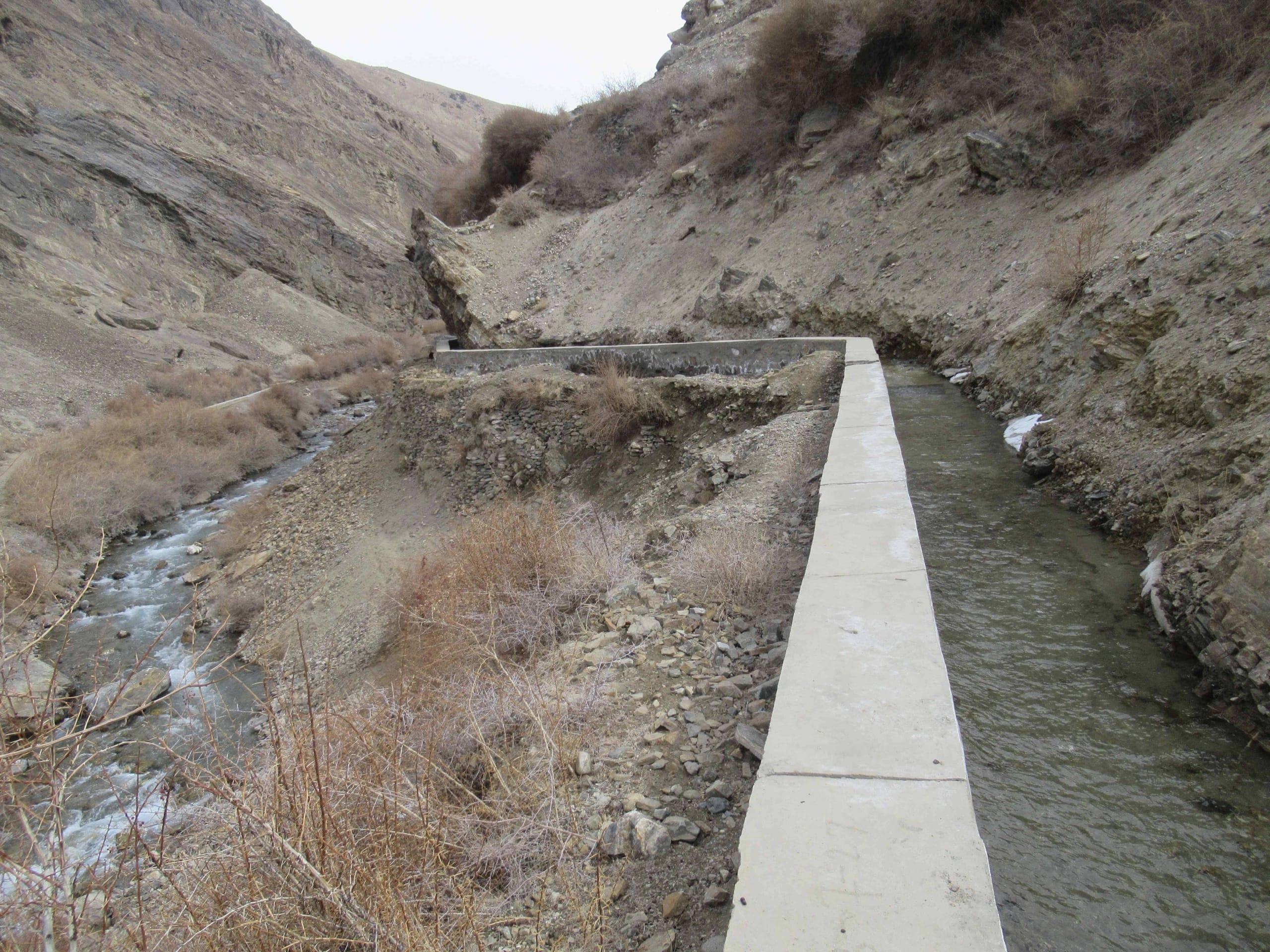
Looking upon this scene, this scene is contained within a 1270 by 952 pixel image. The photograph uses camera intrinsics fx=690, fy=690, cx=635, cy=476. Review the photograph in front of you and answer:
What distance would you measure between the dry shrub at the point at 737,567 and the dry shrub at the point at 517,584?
24.6 inches

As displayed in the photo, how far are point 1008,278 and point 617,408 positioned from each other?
20.9 ft

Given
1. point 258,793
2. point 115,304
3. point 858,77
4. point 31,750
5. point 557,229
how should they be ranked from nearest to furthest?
point 31,750, point 258,793, point 858,77, point 557,229, point 115,304

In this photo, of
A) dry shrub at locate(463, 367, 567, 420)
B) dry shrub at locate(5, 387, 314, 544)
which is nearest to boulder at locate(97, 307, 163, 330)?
dry shrub at locate(5, 387, 314, 544)

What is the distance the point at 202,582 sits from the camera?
11.3m

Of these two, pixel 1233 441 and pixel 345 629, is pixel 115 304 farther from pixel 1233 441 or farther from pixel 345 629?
pixel 1233 441

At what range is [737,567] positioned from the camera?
12.6 ft

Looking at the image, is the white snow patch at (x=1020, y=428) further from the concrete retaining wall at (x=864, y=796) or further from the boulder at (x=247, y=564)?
the boulder at (x=247, y=564)

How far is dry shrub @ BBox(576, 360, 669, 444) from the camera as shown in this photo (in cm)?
938

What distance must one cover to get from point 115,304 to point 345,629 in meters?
24.2

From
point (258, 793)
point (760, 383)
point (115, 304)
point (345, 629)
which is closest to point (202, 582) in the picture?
point (345, 629)

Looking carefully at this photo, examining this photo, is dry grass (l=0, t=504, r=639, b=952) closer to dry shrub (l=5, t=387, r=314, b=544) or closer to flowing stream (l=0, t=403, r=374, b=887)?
flowing stream (l=0, t=403, r=374, b=887)

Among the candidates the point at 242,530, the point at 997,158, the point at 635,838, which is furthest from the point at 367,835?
the point at 997,158

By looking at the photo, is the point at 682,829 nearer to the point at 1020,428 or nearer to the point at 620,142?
the point at 1020,428

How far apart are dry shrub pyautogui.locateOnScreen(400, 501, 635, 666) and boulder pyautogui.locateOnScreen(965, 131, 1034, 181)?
10455 mm
